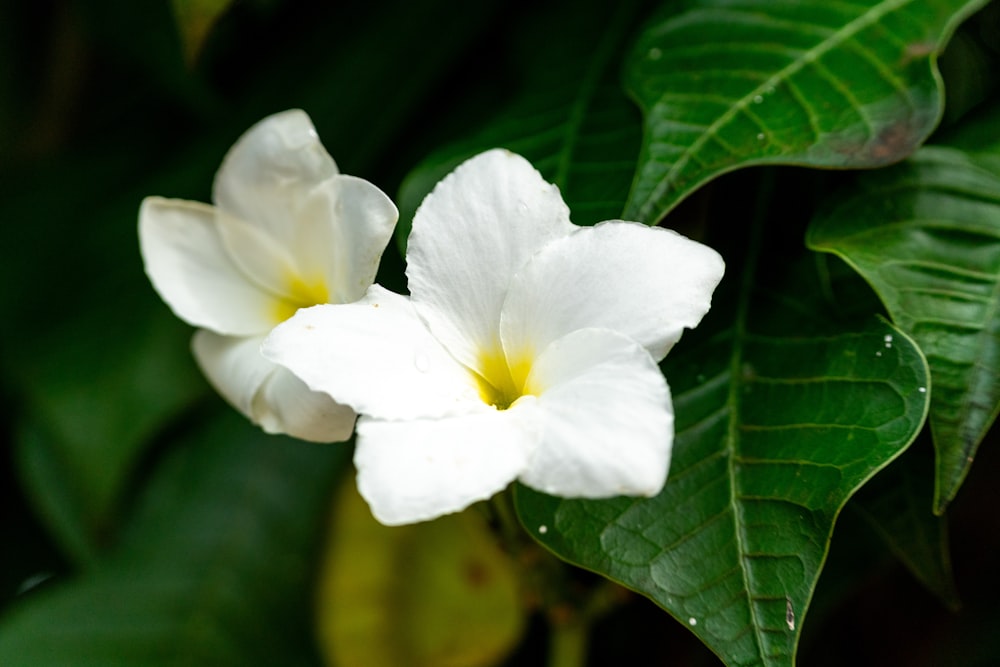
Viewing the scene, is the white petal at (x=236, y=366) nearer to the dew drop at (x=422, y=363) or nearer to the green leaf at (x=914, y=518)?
the dew drop at (x=422, y=363)

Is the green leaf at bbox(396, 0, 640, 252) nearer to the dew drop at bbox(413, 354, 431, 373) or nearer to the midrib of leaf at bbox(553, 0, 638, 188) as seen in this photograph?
the midrib of leaf at bbox(553, 0, 638, 188)

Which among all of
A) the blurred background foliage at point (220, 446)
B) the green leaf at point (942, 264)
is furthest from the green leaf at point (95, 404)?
the green leaf at point (942, 264)

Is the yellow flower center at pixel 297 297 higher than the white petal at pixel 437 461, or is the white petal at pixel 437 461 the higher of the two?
the white petal at pixel 437 461

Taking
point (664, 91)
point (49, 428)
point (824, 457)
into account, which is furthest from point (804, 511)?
point (49, 428)

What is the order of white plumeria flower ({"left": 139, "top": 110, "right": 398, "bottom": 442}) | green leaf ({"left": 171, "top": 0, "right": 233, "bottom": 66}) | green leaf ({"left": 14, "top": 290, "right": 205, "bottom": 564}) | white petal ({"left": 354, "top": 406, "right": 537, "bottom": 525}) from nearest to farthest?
white petal ({"left": 354, "top": 406, "right": 537, "bottom": 525}) < white plumeria flower ({"left": 139, "top": 110, "right": 398, "bottom": 442}) < green leaf ({"left": 171, "top": 0, "right": 233, "bottom": 66}) < green leaf ({"left": 14, "top": 290, "right": 205, "bottom": 564})

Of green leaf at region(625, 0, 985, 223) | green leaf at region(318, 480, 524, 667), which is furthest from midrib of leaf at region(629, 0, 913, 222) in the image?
green leaf at region(318, 480, 524, 667)

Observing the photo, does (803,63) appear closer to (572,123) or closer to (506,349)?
(572,123)

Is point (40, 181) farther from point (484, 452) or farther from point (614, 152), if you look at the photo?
point (484, 452)
